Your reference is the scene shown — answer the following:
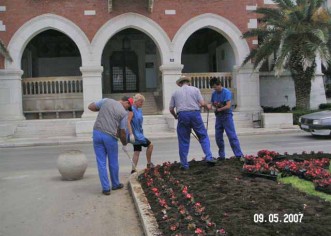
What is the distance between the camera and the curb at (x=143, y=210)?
529 centimetres

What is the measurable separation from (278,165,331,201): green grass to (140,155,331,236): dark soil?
21 cm

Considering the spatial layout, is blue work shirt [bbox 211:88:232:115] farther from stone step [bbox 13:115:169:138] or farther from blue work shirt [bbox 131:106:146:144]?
stone step [bbox 13:115:169:138]

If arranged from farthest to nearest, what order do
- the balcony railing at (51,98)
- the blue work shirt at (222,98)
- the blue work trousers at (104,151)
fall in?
the balcony railing at (51,98), the blue work shirt at (222,98), the blue work trousers at (104,151)

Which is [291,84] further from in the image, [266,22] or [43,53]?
[43,53]

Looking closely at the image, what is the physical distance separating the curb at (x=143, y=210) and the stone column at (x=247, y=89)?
1654 cm

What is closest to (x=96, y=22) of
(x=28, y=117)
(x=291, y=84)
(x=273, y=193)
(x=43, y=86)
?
(x=43, y=86)

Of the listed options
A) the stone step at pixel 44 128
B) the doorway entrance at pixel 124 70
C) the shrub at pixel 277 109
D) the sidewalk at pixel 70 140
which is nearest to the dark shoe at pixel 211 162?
the sidewalk at pixel 70 140

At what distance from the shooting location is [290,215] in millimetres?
5023

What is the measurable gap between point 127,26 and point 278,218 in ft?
65.2

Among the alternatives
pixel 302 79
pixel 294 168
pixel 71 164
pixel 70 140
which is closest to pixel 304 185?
pixel 294 168

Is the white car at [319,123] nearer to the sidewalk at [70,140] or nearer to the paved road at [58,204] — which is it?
the sidewalk at [70,140]

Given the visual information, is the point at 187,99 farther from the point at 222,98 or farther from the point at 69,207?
the point at 69,207

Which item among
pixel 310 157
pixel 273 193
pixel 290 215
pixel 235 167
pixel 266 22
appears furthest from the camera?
pixel 266 22

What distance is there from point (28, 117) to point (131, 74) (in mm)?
8446
